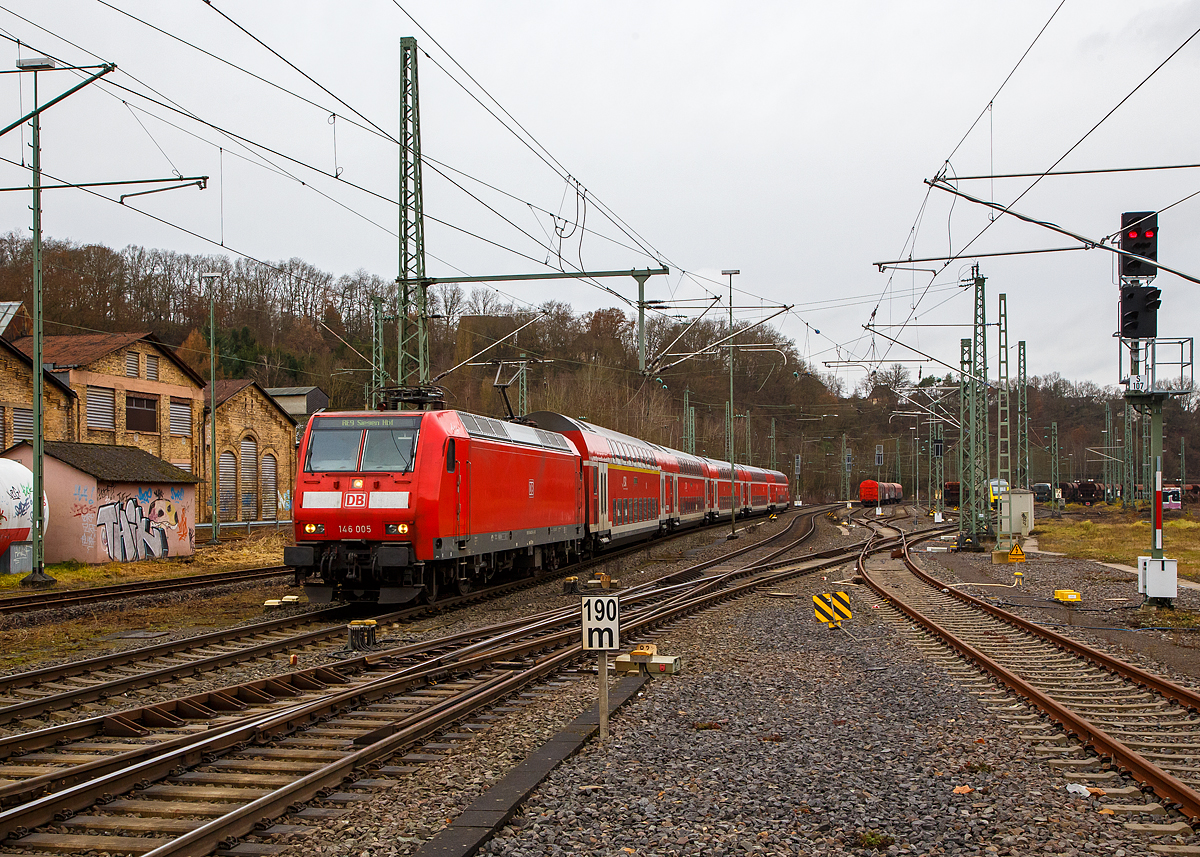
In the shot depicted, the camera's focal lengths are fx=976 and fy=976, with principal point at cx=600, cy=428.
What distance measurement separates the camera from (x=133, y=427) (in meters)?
36.7

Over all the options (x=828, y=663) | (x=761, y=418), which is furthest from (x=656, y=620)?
(x=761, y=418)

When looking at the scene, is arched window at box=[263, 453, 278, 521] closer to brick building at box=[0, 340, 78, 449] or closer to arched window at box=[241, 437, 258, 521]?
arched window at box=[241, 437, 258, 521]

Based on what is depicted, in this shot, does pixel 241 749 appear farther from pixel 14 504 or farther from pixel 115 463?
pixel 115 463

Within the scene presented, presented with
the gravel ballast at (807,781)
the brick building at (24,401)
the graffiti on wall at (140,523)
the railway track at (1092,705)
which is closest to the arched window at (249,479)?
the brick building at (24,401)

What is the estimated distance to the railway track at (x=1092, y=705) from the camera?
6582 mm

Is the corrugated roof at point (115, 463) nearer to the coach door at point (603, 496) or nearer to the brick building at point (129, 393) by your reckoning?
the brick building at point (129, 393)

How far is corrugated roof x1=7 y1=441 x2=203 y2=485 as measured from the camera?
1029 inches

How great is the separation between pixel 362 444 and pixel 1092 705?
425 inches

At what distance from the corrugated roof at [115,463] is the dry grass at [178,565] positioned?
2.33 meters

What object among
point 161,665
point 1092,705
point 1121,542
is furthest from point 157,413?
point 1092,705

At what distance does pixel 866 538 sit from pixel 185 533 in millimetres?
25106

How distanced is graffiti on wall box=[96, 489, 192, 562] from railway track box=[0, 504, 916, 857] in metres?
18.2

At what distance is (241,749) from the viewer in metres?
7.42

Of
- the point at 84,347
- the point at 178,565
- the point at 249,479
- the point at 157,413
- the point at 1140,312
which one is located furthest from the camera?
the point at 249,479
